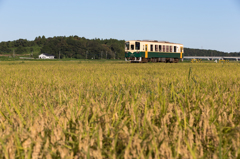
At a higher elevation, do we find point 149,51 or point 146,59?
point 149,51

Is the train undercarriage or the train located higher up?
the train

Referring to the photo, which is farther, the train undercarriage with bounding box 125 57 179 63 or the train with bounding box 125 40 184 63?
the train undercarriage with bounding box 125 57 179 63

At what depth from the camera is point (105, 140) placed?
152cm

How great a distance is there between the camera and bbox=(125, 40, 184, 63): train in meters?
29.9

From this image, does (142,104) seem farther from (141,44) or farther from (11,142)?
(141,44)

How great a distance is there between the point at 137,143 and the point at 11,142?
755 millimetres

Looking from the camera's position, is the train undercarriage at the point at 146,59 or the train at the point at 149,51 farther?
the train undercarriage at the point at 146,59

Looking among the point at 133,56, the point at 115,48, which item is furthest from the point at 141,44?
the point at 115,48

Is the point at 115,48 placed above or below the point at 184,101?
above

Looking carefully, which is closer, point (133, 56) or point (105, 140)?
point (105, 140)

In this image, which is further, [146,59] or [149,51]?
[146,59]

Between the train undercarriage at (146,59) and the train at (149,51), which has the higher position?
the train at (149,51)

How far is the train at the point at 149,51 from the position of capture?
1178 inches

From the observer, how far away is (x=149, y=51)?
1206 inches
